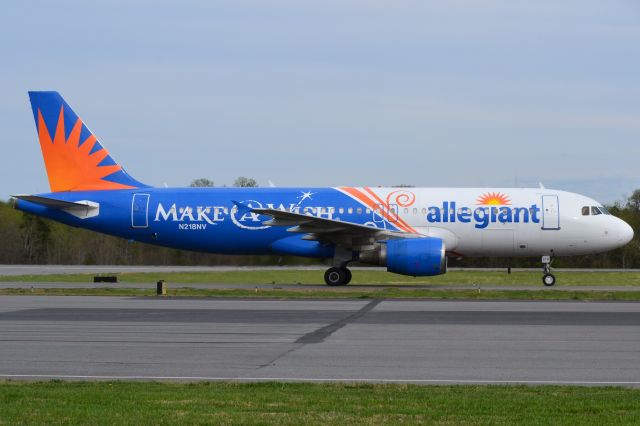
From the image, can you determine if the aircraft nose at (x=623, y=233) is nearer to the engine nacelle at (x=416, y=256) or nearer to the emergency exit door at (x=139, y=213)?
the engine nacelle at (x=416, y=256)

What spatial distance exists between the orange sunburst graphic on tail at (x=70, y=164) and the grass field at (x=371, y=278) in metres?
4.25

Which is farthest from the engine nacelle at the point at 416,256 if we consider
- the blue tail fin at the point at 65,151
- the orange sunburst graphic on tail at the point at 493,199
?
the blue tail fin at the point at 65,151

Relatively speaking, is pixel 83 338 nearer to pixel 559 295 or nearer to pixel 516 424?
pixel 516 424

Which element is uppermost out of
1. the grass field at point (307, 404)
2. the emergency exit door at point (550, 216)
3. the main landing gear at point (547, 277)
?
the emergency exit door at point (550, 216)

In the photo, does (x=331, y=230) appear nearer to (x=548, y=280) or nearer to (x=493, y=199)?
(x=493, y=199)

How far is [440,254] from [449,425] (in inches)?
896

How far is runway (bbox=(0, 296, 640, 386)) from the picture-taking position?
42.7 ft

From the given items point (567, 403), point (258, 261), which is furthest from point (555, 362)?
point (258, 261)

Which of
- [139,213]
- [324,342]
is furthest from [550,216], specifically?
[324,342]

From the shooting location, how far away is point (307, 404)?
33.1 feet

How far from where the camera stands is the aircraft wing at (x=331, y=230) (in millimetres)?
31812

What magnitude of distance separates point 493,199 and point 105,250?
36306mm

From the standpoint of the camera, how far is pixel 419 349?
15.5m

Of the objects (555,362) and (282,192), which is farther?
(282,192)
